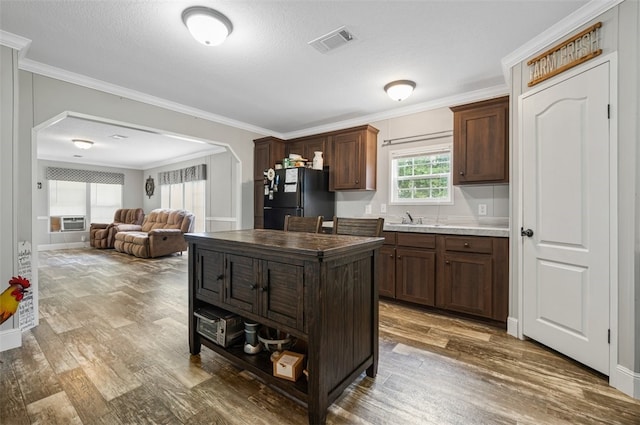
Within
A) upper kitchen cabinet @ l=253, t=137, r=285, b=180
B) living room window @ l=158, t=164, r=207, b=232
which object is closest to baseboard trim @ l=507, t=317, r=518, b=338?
upper kitchen cabinet @ l=253, t=137, r=285, b=180

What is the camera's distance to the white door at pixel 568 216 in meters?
1.86

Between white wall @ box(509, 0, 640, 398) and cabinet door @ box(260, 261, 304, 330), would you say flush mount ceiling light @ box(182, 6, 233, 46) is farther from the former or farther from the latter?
white wall @ box(509, 0, 640, 398)

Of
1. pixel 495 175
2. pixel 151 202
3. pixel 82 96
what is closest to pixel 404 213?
pixel 495 175

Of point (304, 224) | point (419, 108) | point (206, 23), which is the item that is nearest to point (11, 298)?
point (304, 224)

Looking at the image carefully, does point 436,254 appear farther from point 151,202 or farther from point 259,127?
point 151,202

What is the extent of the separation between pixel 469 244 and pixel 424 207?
3.31 feet

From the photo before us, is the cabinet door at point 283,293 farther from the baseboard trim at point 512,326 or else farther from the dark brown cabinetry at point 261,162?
the dark brown cabinetry at point 261,162

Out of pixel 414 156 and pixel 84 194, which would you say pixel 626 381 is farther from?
pixel 84 194

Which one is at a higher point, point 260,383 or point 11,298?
point 11,298

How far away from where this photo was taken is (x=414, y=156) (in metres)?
3.80

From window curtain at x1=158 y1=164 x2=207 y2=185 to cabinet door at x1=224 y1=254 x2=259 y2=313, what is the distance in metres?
5.90

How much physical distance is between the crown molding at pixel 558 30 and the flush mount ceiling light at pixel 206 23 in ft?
7.88

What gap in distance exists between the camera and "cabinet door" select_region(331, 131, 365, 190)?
3945mm

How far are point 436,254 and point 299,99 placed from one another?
97.3 inches
